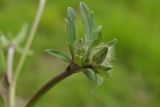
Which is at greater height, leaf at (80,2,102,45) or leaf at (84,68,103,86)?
leaf at (80,2,102,45)

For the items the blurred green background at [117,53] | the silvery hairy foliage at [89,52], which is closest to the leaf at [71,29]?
the silvery hairy foliage at [89,52]

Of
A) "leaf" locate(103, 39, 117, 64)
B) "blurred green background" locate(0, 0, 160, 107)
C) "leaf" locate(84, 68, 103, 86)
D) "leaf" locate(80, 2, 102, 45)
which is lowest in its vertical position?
"blurred green background" locate(0, 0, 160, 107)

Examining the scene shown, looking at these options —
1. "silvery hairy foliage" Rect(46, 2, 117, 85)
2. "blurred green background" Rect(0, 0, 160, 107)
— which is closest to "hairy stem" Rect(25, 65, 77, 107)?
"silvery hairy foliage" Rect(46, 2, 117, 85)

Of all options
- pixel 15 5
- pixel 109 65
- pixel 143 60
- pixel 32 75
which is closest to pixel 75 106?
pixel 32 75

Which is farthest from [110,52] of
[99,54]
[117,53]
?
[117,53]

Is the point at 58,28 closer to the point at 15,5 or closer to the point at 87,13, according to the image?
the point at 15,5

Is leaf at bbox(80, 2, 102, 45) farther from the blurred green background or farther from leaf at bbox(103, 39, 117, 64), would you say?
the blurred green background
